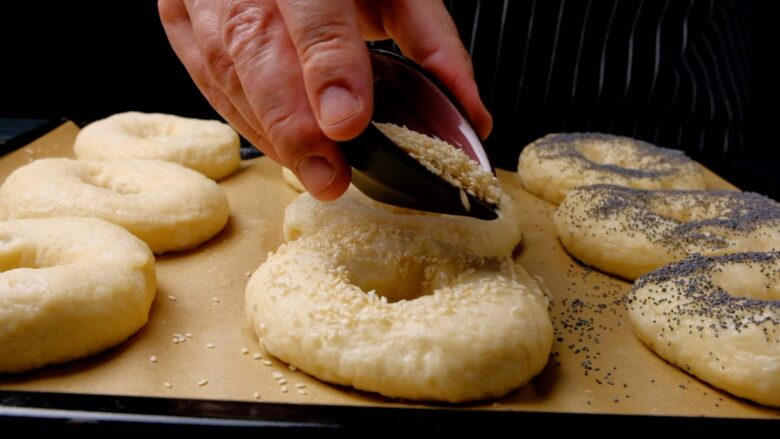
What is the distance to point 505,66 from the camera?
3.23 meters

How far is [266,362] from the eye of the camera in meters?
1.63

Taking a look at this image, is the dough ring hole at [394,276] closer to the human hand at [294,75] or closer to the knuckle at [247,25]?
the human hand at [294,75]

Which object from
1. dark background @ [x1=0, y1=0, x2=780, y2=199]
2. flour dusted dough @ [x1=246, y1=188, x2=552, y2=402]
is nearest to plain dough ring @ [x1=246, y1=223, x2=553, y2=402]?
flour dusted dough @ [x1=246, y1=188, x2=552, y2=402]

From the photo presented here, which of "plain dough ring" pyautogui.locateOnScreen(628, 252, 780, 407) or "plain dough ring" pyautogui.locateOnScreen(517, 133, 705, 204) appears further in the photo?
"plain dough ring" pyautogui.locateOnScreen(517, 133, 705, 204)

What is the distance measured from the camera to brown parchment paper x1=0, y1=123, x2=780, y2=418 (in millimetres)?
1525

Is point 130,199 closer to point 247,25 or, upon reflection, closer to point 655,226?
point 247,25

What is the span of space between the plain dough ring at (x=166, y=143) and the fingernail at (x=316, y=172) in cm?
131

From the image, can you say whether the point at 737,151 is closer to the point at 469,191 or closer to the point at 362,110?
the point at 469,191

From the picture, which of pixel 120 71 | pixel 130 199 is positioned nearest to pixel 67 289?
pixel 130 199

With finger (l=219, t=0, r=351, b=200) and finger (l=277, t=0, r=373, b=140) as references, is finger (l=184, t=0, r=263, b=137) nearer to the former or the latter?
finger (l=219, t=0, r=351, b=200)

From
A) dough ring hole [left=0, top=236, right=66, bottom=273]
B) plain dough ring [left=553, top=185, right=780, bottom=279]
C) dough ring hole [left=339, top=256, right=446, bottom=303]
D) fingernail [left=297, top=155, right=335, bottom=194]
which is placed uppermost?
fingernail [left=297, top=155, right=335, bottom=194]

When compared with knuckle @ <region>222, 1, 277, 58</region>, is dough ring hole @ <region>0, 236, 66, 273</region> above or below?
below

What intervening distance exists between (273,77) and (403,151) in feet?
1.08

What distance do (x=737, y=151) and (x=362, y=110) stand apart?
2.84 meters
